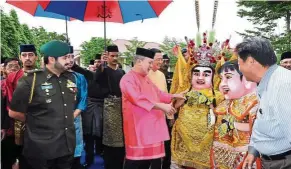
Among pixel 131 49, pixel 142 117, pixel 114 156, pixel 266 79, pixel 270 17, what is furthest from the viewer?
pixel 131 49

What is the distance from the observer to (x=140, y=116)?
4941 mm

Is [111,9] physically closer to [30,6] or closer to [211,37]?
[30,6]

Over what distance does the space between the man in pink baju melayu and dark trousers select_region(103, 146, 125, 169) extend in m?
0.57

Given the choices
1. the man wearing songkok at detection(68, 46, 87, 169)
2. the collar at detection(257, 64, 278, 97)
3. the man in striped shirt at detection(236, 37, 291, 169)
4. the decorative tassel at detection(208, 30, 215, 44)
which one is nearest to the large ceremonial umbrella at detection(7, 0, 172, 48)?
the decorative tassel at detection(208, 30, 215, 44)

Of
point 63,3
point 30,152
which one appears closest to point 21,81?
point 30,152

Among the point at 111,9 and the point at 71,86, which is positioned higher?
the point at 111,9

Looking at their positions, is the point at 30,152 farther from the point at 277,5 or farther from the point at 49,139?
the point at 277,5

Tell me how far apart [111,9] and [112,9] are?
13 mm

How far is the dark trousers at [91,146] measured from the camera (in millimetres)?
5907

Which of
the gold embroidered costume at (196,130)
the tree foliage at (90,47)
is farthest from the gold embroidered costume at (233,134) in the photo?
the tree foliage at (90,47)

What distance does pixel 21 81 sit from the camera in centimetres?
409

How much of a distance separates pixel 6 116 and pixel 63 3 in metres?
1.63

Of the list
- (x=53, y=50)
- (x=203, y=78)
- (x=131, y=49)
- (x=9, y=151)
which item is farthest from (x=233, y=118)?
(x=131, y=49)

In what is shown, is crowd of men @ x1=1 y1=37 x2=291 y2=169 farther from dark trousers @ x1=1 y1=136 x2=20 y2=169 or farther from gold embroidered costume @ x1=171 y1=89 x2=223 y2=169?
gold embroidered costume @ x1=171 y1=89 x2=223 y2=169
